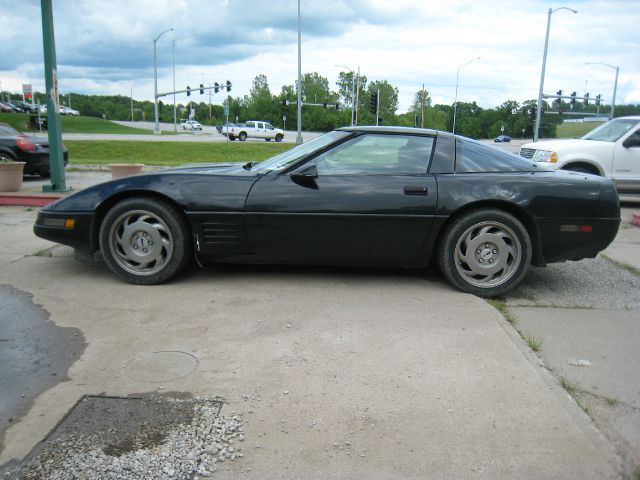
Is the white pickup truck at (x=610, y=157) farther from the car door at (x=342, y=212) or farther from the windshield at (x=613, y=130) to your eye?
the car door at (x=342, y=212)

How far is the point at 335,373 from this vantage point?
3066mm

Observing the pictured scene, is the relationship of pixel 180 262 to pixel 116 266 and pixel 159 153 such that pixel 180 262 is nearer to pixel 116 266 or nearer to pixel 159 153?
pixel 116 266

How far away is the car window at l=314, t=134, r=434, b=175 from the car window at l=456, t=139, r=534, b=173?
27cm

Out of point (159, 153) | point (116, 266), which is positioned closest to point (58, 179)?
point (116, 266)

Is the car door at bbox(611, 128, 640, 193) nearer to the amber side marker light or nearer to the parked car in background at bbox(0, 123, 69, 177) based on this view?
the amber side marker light

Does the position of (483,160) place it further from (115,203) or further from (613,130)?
(613,130)

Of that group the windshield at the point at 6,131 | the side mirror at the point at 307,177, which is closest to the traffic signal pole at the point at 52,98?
the windshield at the point at 6,131

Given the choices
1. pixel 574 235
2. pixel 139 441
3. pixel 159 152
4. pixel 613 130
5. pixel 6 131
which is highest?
pixel 613 130

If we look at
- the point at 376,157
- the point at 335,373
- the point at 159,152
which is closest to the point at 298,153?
the point at 376,157

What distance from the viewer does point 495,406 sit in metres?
2.78

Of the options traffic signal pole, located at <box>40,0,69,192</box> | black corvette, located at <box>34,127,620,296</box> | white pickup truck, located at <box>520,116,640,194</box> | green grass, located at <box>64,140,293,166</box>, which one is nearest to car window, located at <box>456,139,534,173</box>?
black corvette, located at <box>34,127,620,296</box>

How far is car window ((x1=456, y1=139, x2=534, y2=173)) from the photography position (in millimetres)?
4586

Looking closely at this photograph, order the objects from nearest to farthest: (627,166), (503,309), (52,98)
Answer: (503,309)
(52,98)
(627,166)

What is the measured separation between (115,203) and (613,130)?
31.5 ft
